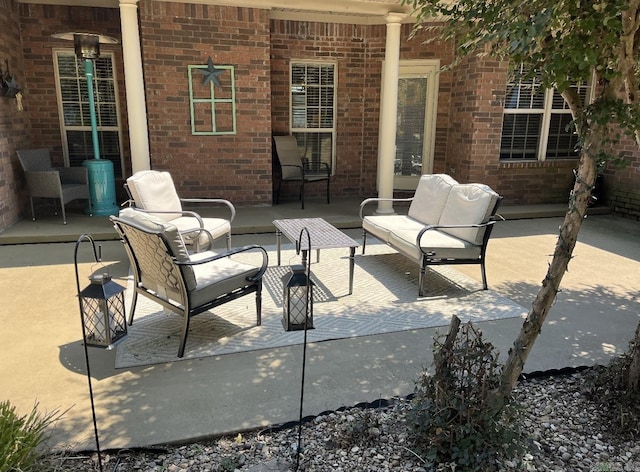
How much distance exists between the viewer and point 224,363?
3135 mm

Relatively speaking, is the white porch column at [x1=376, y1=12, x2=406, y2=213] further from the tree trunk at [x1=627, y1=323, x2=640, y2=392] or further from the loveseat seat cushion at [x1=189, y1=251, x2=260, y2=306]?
the tree trunk at [x1=627, y1=323, x2=640, y2=392]

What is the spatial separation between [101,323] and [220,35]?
536cm

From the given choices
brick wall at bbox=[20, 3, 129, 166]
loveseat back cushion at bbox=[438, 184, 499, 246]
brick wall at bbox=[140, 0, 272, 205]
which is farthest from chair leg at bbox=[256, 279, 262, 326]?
brick wall at bbox=[20, 3, 129, 166]

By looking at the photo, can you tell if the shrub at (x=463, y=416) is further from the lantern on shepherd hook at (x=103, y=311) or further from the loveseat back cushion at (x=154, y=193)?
the loveseat back cushion at (x=154, y=193)

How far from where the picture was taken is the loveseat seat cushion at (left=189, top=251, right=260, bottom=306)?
10.8ft

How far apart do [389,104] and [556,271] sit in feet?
16.8

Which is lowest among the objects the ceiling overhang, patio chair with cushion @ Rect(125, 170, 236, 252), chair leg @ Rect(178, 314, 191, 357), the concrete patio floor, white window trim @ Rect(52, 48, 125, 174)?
the concrete patio floor

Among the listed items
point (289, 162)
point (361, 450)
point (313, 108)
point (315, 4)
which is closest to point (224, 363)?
point (361, 450)

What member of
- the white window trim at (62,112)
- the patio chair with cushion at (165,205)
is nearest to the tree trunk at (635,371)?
the patio chair with cushion at (165,205)

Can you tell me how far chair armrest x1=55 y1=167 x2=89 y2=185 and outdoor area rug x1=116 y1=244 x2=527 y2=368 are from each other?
134 inches

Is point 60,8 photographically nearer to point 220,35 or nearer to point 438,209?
point 220,35

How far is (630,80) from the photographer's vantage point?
7.55ft

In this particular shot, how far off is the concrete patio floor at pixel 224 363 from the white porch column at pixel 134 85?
5.66 feet

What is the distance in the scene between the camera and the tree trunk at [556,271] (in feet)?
7.10
